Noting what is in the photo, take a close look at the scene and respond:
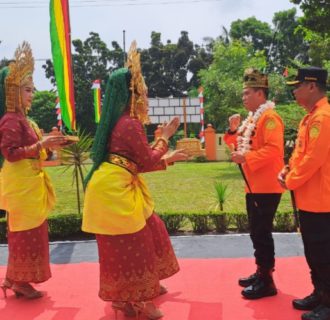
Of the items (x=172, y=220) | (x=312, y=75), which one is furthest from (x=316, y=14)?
(x=312, y=75)

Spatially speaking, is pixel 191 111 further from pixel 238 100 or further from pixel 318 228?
pixel 318 228

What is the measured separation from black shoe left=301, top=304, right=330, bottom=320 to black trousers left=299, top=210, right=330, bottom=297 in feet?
0.38

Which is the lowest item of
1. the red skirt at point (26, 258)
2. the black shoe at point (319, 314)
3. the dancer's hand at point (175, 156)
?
the black shoe at point (319, 314)

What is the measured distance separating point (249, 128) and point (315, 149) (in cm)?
83

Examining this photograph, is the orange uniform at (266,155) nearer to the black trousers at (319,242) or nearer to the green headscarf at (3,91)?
the black trousers at (319,242)

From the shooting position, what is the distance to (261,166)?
11.4 ft

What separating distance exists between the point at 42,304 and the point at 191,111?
20808 mm

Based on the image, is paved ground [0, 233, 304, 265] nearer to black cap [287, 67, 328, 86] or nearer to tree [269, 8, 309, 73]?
black cap [287, 67, 328, 86]

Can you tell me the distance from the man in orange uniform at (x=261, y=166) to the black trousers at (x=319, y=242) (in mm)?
479

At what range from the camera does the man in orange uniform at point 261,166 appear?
346cm

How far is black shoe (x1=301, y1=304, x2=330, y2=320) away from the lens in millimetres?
3016

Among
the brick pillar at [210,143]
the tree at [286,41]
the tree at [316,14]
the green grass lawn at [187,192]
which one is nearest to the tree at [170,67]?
the tree at [286,41]


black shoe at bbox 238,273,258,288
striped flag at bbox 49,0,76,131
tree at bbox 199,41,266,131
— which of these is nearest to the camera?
black shoe at bbox 238,273,258,288

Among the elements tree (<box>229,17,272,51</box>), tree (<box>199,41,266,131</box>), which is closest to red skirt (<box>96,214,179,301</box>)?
tree (<box>199,41,266,131</box>)
